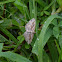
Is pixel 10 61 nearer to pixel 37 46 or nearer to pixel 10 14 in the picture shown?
pixel 37 46

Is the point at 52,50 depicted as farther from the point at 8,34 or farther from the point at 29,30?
the point at 8,34

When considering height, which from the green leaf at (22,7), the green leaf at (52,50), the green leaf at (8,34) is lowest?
the green leaf at (52,50)

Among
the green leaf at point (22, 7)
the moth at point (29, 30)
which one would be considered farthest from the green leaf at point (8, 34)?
the green leaf at point (22, 7)

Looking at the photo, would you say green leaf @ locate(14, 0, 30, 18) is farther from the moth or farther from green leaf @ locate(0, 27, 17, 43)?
green leaf @ locate(0, 27, 17, 43)

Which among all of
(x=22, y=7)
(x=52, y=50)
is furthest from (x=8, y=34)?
(x=52, y=50)

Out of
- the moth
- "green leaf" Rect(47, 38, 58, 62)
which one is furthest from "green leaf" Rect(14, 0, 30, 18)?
"green leaf" Rect(47, 38, 58, 62)

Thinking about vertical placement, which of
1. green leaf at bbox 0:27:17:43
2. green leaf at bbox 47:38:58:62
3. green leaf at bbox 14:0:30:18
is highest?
green leaf at bbox 14:0:30:18

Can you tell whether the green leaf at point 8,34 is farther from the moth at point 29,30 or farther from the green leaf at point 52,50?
the green leaf at point 52,50

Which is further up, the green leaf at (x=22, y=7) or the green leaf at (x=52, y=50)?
the green leaf at (x=22, y=7)

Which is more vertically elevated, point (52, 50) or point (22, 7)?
point (22, 7)
